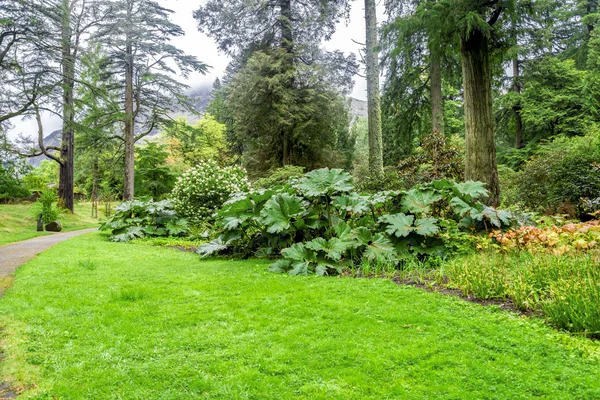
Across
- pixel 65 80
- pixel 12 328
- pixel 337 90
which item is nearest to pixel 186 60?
pixel 65 80

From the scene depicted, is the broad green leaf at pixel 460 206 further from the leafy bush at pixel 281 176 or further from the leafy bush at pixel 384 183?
the leafy bush at pixel 281 176

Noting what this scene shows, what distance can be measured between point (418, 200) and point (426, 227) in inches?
21.5

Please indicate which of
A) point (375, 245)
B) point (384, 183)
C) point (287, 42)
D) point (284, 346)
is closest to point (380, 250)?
point (375, 245)

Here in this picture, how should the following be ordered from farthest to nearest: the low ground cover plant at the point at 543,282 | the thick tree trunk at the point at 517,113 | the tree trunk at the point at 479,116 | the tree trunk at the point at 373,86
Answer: the thick tree trunk at the point at 517,113
the tree trunk at the point at 373,86
the tree trunk at the point at 479,116
the low ground cover plant at the point at 543,282

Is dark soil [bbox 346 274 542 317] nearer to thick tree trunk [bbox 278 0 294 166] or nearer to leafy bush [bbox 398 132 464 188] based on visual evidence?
leafy bush [bbox 398 132 464 188]

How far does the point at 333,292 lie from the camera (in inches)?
130

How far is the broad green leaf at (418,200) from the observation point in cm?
445

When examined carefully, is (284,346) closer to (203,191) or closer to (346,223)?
(346,223)

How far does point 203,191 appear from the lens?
924 centimetres

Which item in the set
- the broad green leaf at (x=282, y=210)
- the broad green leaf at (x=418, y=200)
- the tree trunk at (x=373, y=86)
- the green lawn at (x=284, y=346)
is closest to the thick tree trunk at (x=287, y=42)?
the tree trunk at (x=373, y=86)

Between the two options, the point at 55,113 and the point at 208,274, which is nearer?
the point at 208,274

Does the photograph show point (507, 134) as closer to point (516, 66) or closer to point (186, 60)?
point (516, 66)

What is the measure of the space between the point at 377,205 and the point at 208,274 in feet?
7.94

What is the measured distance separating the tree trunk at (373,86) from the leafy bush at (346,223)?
20.0 feet
